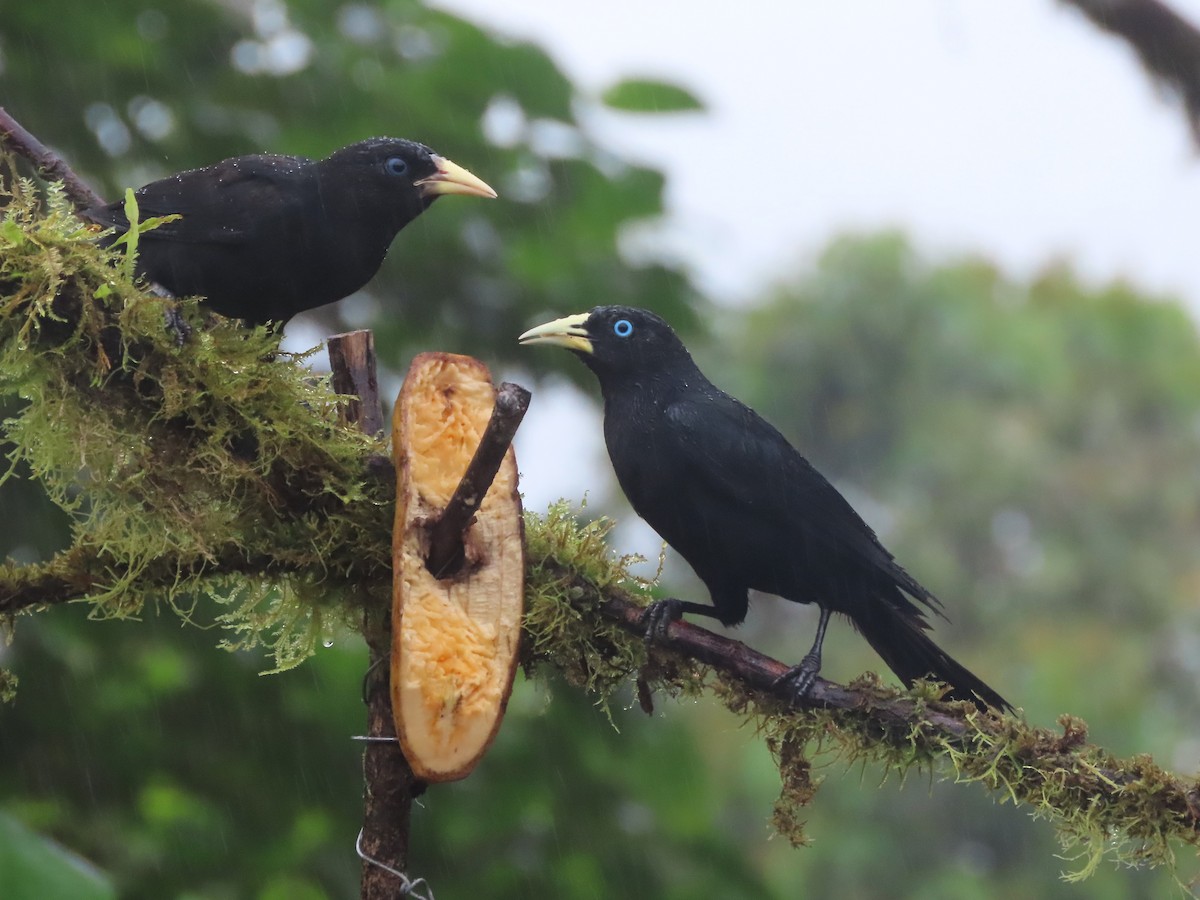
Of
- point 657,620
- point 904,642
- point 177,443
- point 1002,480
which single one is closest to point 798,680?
point 657,620

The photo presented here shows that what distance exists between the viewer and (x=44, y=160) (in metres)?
2.82

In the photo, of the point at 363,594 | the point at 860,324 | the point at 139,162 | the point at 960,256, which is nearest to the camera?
the point at 363,594

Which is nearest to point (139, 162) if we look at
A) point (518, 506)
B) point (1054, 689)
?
point (518, 506)

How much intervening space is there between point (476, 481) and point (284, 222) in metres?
1.26

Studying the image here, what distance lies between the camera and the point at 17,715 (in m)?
3.45

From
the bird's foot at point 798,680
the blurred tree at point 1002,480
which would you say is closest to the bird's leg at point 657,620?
the bird's foot at point 798,680

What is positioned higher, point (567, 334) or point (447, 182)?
point (447, 182)

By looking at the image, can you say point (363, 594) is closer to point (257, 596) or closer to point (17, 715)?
point (257, 596)

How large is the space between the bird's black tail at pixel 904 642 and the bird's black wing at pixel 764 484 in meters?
0.09

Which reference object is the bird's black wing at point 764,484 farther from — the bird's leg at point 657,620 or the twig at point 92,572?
the twig at point 92,572

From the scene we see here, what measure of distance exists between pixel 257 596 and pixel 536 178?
83.1 inches

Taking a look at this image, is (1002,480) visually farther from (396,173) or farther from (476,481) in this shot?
(476,481)

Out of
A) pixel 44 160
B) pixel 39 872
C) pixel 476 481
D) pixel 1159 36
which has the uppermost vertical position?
pixel 1159 36

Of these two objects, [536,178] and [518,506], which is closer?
[518,506]
